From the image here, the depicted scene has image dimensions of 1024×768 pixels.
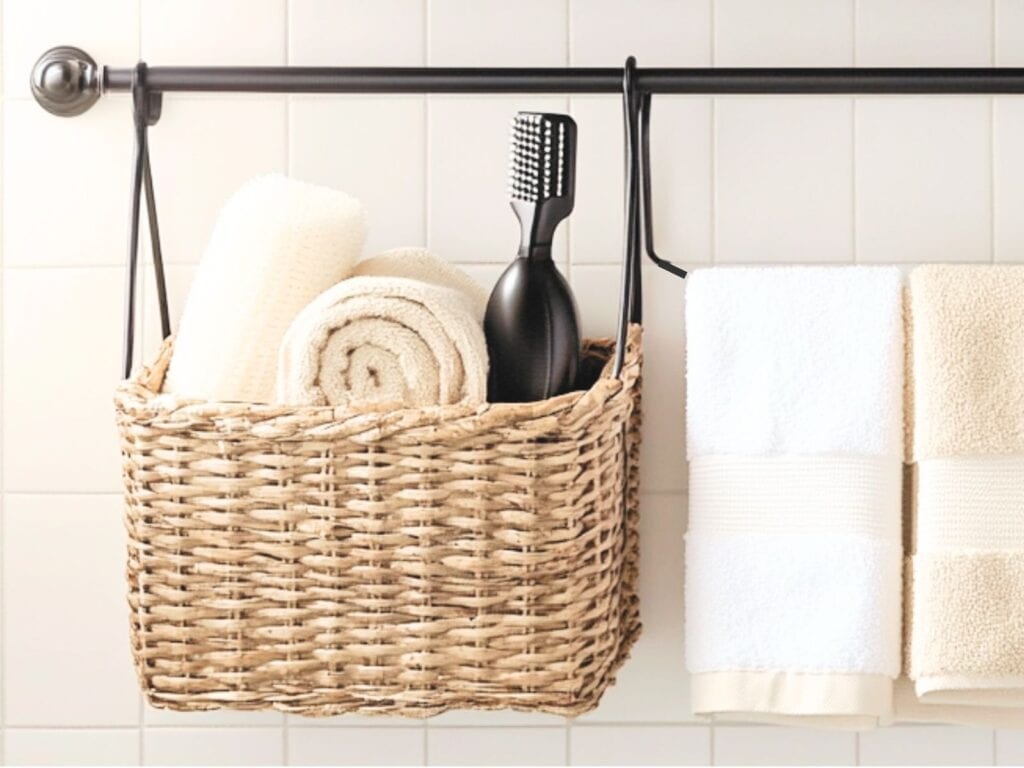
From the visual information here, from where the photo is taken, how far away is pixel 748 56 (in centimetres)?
90

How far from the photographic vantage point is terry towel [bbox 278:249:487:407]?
71 centimetres

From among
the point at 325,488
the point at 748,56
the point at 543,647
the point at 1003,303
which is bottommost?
the point at 543,647

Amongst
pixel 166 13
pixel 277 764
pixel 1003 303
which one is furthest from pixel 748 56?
pixel 277 764

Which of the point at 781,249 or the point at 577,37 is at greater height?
the point at 577,37

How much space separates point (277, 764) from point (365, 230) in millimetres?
430

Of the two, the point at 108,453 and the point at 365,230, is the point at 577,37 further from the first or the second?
the point at 108,453

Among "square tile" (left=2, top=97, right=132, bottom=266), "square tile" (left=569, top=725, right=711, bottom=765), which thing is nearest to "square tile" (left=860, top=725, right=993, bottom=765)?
"square tile" (left=569, top=725, right=711, bottom=765)

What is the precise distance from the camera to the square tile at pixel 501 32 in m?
0.91

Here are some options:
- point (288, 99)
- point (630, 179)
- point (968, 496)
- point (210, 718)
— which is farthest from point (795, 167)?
point (210, 718)

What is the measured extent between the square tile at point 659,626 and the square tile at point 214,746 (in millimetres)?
248

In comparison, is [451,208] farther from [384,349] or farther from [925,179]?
[925,179]

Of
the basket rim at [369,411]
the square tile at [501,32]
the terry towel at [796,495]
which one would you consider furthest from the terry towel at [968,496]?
the square tile at [501,32]

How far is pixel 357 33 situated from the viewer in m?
0.91

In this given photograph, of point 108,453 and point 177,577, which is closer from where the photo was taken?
point 177,577
